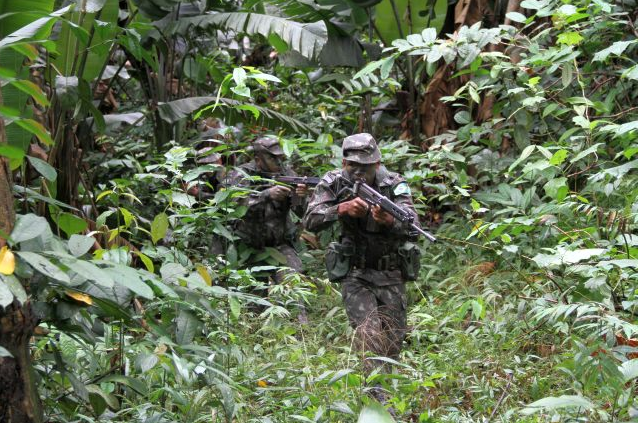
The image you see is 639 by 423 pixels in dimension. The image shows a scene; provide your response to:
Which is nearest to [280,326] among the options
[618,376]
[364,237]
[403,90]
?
[364,237]

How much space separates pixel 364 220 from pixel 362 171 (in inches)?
13.0

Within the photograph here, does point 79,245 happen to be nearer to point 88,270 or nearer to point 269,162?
point 88,270

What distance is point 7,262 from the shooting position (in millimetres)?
2703

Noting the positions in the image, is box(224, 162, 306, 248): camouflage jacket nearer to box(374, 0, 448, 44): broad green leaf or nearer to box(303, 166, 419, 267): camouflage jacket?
box(303, 166, 419, 267): camouflage jacket

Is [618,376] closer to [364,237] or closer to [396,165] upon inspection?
[364,237]

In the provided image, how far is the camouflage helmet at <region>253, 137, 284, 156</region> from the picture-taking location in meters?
8.63

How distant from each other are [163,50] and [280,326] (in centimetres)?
515

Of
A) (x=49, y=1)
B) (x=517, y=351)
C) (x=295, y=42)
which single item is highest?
(x=49, y=1)

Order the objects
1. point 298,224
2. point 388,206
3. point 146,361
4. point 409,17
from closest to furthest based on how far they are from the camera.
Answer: point 146,361
point 388,206
point 298,224
point 409,17

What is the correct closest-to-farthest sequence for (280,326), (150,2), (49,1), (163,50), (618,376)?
1. (618,376)
2. (49,1)
3. (280,326)
4. (150,2)
5. (163,50)

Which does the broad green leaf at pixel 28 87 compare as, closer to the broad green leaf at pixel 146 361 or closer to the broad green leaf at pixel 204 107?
the broad green leaf at pixel 146 361

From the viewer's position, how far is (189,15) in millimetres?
10609

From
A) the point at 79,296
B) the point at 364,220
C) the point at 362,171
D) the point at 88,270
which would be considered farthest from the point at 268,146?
the point at 88,270

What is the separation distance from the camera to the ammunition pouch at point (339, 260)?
6.61m
